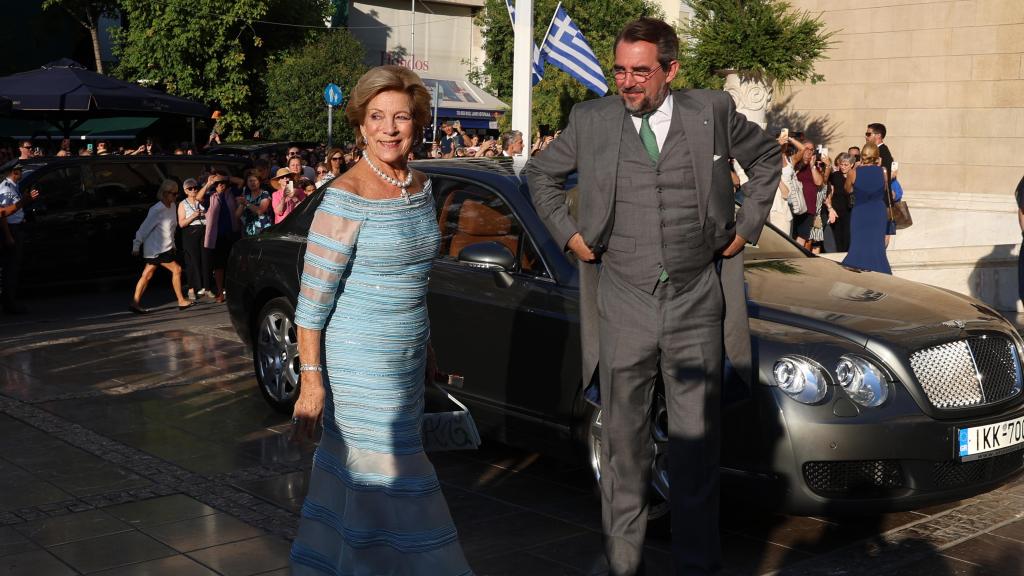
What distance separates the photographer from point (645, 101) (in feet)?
14.2

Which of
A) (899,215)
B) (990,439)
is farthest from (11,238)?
(990,439)

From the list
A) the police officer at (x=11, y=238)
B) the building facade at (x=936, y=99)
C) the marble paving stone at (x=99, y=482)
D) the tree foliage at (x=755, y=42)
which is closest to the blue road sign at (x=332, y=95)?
the building facade at (x=936, y=99)

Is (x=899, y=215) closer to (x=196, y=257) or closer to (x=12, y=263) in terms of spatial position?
(x=196, y=257)

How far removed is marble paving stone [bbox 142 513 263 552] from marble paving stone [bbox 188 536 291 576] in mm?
72

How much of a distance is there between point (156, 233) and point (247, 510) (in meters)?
8.62

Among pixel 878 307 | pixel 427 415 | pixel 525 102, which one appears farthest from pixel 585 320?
pixel 525 102

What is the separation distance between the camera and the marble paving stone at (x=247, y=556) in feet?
15.9

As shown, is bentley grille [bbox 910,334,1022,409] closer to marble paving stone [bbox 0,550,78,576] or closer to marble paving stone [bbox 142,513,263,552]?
marble paving stone [bbox 142,513,263,552]

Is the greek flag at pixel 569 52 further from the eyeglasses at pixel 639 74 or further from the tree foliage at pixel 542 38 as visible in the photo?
the tree foliage at pixel 542 38

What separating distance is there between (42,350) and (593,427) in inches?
249

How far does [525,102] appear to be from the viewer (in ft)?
40.0

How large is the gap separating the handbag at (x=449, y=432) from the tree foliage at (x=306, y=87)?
39072 mm

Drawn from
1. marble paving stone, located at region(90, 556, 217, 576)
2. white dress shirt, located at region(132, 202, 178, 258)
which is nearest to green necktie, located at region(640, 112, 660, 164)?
marble paving stone, located at region(90, 556, 217, 576)

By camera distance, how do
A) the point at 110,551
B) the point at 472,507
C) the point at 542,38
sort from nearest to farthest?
1. the point at 110,551
2. the point at 472,507
3. the point at 542,38
